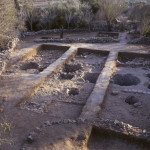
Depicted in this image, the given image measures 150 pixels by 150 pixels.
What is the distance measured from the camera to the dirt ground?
5746 mm

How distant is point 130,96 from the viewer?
8.52 m

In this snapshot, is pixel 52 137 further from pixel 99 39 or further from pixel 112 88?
pixel 99 39

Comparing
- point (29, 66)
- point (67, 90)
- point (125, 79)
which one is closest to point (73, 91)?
point (67, 90)

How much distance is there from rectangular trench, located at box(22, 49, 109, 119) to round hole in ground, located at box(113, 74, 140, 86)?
3.61 feet

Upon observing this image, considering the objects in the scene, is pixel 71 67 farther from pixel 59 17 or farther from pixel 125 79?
pixel 59 17

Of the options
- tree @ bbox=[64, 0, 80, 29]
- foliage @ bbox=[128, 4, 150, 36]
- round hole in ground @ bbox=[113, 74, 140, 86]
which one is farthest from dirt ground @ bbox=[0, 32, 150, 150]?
tree @ bbox=[64, 0, 80, 29]

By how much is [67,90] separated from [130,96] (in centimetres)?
266

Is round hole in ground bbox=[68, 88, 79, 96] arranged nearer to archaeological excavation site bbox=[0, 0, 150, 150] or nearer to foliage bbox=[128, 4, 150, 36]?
archaeological excavation site bbox=[0, 0, 150, 150]

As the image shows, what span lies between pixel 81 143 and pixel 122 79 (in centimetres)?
549

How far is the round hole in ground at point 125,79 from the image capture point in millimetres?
10137

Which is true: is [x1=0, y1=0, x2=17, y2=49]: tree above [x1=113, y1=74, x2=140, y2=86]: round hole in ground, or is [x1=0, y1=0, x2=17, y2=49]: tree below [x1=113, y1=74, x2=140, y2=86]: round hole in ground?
above

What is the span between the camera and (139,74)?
34.7 feet

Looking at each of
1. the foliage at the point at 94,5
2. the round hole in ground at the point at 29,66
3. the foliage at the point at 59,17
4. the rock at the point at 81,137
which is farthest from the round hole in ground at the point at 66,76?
the foliage at the point at 94,5


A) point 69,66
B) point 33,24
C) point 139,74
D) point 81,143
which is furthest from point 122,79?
point 33,24
